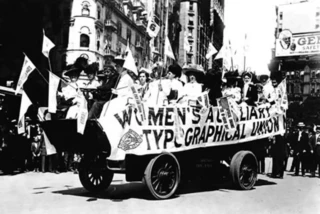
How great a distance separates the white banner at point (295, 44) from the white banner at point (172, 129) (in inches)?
2371

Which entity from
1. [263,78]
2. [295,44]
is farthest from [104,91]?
[295,44]

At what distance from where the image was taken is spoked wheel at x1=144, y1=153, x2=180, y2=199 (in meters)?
8.34

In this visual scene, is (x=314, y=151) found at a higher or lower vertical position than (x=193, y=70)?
lower

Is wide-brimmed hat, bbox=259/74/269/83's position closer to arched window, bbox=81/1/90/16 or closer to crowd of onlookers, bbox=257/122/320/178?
crowd of onlookers, bbox=257/122/320/178

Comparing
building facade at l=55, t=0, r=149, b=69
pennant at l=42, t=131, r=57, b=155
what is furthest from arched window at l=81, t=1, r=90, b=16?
pennant at l=42, t=131, r=57, b=155

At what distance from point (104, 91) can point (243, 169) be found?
12.1 ft

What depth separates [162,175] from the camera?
28.2 ft

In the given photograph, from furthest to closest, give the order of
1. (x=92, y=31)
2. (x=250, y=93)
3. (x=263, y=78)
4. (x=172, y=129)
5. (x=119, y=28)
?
(x=119, y=28), (x=92, y=31), (x=263, y=78), (x=250, y=93), (x=172, y=129)

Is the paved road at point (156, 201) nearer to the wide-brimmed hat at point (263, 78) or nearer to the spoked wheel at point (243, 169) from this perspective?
the spoked wheel at point (243, 169)

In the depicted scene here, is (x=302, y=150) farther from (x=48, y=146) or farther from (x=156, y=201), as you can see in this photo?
(x=48, y=146)

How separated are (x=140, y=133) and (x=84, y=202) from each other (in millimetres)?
1628

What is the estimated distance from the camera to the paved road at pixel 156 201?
771 centimetres

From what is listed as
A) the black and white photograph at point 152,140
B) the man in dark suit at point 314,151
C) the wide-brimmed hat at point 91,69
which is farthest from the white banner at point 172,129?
the man in dark suit at point 314,151

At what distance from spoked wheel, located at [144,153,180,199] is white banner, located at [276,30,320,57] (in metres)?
62.6
